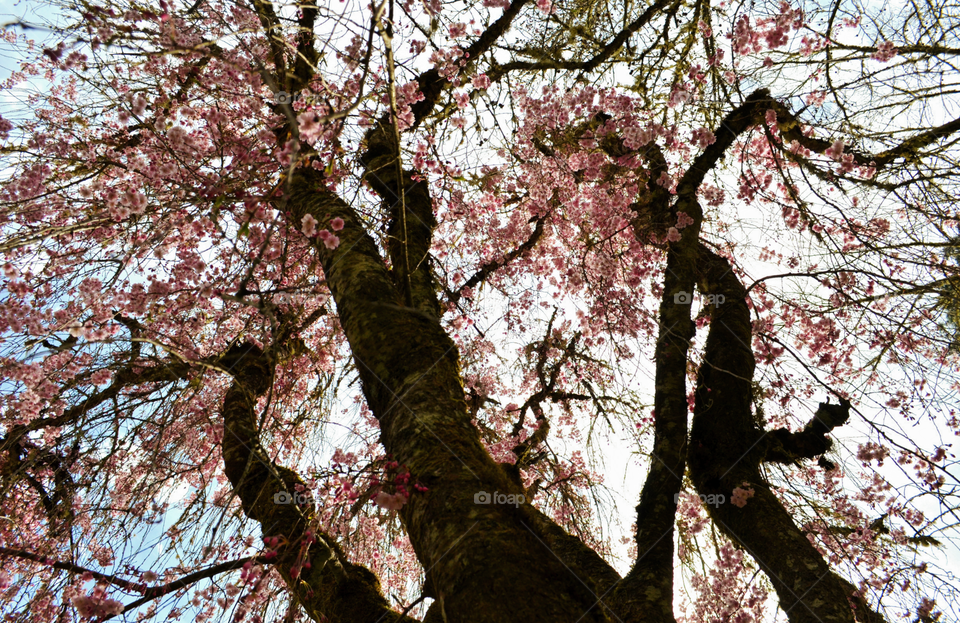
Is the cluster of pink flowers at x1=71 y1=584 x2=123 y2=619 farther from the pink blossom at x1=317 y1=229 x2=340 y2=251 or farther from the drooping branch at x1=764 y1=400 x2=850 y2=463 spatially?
the drooping branch at x1=764 y1=400 x2=850 y2=463

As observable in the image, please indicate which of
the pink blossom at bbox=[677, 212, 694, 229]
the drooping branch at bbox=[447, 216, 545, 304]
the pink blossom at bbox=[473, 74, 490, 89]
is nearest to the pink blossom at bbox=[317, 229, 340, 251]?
the pink blossom at bbox=[473, 74, 490, 89]

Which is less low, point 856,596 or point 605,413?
point 605,413

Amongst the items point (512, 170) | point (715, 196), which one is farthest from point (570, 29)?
point (715, 196)

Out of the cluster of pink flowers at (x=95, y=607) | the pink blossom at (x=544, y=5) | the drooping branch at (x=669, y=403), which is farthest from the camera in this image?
the pink blossom at (x=544, y=5)

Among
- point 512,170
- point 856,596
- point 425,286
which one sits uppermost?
point 512,170

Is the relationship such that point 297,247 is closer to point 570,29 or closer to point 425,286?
point 425,286

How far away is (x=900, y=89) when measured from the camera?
2.82 m

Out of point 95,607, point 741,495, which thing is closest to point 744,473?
point 741,495

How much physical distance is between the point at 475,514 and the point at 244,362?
331 centimetres

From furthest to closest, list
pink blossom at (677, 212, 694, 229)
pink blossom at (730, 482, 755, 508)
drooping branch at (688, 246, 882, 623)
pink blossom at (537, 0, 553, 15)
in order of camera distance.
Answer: pink blossom at (537, 0, 553, 15)
pink blossom at (677, 212, 694, 229)
pink blossom at (730, 482, 755, 508)
drooping branch at (688, 246, 882, 623)

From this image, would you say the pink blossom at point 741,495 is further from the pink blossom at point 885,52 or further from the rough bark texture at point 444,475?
the pink blossom at point 885,52

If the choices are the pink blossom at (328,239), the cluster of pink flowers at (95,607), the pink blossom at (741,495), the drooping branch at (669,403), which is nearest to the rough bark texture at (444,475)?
the pink blossom at (328,239)

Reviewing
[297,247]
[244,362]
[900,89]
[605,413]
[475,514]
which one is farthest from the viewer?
[605,413]

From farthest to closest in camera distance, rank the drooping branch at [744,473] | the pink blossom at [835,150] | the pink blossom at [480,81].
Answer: the pink blossom at [480,81] → the pink blossom at [835,150] → the drooping branch at [744,473]
